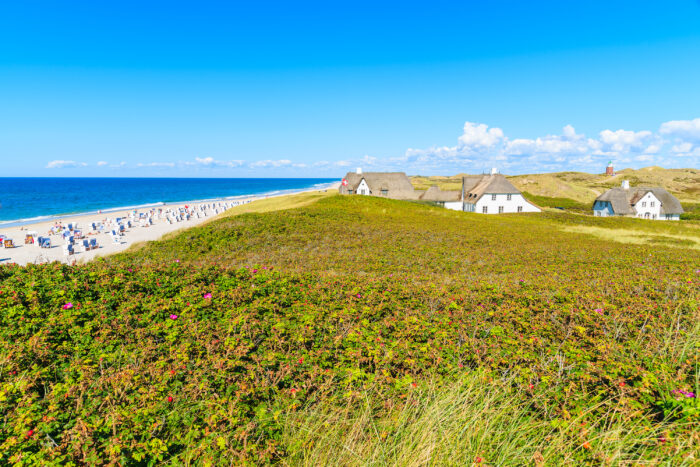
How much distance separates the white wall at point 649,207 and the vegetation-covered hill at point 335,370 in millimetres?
64101

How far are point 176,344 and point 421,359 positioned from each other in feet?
11.7

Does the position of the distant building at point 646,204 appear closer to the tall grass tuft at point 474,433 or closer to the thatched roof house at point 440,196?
the thatched roof house at point 440,196

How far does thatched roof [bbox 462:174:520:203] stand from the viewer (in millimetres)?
56531

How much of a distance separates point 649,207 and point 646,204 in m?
0.80

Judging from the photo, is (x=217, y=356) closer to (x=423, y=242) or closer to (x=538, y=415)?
(x=538, y=415)

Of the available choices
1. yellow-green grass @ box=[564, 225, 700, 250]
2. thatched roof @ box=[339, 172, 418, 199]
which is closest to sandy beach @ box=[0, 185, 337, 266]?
thatched roof @ box=[339, 172, 418, 199]

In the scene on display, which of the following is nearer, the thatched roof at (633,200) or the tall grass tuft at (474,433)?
the tall grass tuft at (474,433)

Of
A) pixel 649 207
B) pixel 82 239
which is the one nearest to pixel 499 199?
pixel 649 207

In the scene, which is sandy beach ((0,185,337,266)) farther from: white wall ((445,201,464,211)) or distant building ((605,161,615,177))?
distant building ((605,161,615,177))

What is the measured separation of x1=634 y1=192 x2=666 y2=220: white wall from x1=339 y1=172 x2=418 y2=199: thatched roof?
1519 inches

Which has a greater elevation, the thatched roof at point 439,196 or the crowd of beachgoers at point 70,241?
the thatched roof at point 439,196

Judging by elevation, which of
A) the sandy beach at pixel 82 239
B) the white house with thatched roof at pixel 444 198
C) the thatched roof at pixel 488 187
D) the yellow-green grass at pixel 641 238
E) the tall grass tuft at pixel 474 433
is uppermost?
the thatched roof at pixel 488 187

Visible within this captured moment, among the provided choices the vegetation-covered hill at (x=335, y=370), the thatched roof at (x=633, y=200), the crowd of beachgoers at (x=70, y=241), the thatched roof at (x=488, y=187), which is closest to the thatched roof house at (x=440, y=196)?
the thatched roof at (x=488, y=187)

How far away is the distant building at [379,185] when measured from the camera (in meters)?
67.3
